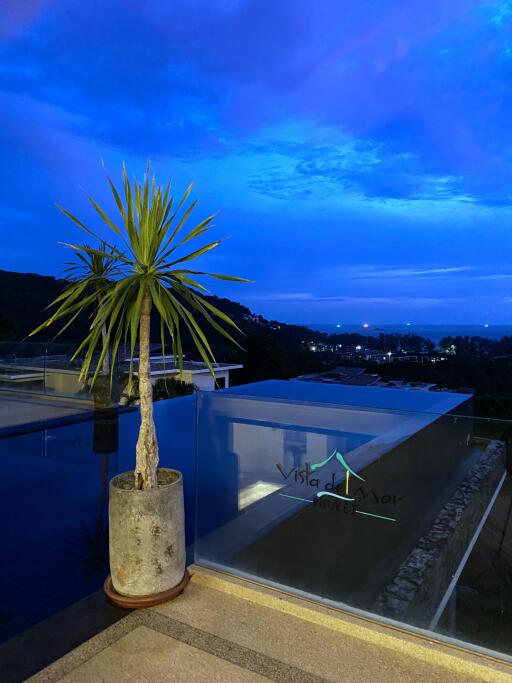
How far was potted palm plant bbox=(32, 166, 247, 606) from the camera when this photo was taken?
7.13 ft

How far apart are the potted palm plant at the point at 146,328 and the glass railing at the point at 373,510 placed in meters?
0.39

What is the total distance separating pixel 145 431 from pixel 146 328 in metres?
0.50

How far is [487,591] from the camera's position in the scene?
2.04 metres

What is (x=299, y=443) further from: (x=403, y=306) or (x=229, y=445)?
(x=403, y=306)

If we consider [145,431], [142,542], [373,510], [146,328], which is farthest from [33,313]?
[373,510]

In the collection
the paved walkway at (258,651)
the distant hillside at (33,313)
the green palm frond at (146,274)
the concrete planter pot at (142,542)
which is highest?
the distant hillside at (33,313)

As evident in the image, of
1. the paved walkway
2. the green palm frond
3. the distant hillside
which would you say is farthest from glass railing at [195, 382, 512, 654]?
the distant hillside

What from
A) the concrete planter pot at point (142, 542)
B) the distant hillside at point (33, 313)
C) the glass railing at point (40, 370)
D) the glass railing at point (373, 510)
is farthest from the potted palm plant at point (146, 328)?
the distant hillside at point (33, 313)

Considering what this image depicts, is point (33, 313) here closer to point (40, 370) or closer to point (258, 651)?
point (40, 370)

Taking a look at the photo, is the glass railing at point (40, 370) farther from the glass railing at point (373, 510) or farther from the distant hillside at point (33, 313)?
the glass railing at point (373, 510)

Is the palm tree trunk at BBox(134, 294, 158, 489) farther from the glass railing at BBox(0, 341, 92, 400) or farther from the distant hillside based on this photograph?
the distant hillside

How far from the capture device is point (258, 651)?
1.88 meters

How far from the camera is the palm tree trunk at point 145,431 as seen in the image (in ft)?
7.54

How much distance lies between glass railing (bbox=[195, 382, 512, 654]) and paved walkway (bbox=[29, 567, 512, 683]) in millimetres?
138
